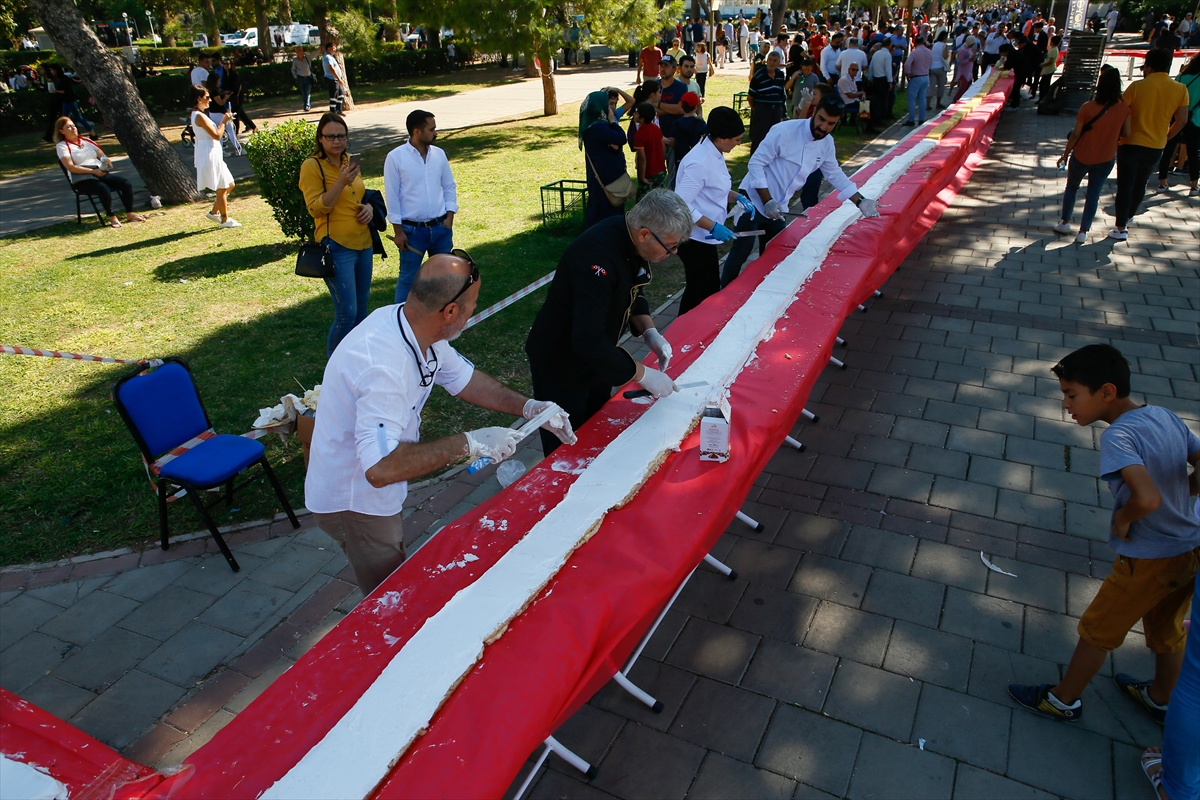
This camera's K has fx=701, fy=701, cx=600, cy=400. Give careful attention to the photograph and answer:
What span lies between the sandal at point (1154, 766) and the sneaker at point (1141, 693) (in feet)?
0.70

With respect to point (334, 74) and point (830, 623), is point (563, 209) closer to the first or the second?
point (830, 623)

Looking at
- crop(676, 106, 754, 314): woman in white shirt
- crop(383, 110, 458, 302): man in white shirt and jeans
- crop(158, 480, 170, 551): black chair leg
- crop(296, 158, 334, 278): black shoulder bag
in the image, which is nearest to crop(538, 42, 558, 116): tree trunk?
crop(383, 110, 458, 302): man in white shirt and jeans

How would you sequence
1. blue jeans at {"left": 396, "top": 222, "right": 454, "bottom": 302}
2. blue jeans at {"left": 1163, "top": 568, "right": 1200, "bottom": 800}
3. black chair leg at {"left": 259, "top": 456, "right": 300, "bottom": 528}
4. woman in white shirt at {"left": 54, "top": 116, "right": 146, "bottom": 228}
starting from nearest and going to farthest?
blue jeans at {"left": 1163, "top": 568, "right": 1200, "bottom": 800} → black chair leg at {"left": 259, "top": 456, "right": 300, "bottom": 528} → blue jeans at {"left": 396, "top": 222, "right": 454, "bottom": 302} → woman in white shirt at {"left": 54, "top": 116, "right": 146, "bottom": 228}

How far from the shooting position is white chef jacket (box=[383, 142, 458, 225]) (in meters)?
5.74

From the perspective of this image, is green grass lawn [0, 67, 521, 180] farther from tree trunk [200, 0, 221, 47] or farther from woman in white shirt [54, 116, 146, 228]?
woman in white shirt [54, 116, 146, 228]

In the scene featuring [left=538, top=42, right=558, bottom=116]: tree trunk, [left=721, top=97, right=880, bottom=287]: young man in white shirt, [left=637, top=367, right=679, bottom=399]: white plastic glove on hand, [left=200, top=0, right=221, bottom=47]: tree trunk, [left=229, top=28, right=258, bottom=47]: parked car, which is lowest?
[left=637, top=367, right=679, bottom=399]: white plastic glove on hand

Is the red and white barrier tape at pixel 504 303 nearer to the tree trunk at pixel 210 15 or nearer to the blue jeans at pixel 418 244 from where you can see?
the blue jeans at pixel 418 244

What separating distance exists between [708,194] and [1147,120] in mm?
5361

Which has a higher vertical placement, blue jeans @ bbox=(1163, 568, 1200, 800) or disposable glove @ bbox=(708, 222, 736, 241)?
disposable glove @ bbox=(708, 222, 736, 241)

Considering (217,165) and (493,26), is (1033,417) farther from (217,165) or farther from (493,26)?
(493,26)

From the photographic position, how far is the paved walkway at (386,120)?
37.4ft

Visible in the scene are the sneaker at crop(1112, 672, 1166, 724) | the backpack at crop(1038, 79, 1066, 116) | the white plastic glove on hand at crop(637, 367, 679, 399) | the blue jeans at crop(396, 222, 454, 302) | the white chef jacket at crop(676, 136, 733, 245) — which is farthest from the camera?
the backpack at crop(1038, 79, 1066, 116)

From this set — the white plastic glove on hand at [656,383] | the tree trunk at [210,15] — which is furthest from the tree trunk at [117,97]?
the tree trunk at [210,15]

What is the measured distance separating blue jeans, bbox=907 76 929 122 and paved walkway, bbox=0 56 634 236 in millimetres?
9178
